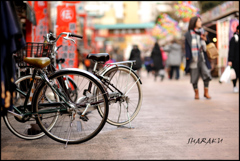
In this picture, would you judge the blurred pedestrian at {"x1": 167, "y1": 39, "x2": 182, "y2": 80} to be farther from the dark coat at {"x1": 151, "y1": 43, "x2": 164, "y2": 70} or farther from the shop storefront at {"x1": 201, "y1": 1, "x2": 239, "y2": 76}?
the shop storefront at {"x1": 201, "y1": 1, "x2": 239, "y2": 76}

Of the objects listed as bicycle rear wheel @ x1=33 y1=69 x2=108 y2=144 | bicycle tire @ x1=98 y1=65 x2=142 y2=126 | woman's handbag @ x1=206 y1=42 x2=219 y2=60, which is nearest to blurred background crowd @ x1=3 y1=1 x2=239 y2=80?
bicycle tire @ x1=98 y1=65 x2=142 y2=126

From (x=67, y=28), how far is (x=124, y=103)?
21.8ft

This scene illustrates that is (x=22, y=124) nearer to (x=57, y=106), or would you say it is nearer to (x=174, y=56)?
(x=57, y=106)

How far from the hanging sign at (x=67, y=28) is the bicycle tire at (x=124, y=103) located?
602cm

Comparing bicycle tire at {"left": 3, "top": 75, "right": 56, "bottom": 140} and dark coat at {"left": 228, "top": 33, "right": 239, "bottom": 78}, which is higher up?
dark coat at {"left": 228, "top": 33, "right": 239, "bottom": 78}

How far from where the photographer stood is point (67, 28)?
39.6 feet

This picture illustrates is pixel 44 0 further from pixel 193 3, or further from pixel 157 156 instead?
pixel 193 3

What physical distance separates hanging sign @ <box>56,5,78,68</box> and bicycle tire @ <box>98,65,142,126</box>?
602 centimetres

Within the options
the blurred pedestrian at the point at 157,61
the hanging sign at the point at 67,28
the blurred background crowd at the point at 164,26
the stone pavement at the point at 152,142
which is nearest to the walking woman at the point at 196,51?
the blurred background crowd at the point at 164,26

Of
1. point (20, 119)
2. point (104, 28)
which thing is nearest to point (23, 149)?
point (20, 119)

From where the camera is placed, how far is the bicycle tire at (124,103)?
5723 mm

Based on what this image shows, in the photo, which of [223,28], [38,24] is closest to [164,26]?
[223,28]

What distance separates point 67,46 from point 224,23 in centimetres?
836

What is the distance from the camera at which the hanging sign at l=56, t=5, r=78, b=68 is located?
1177cm
